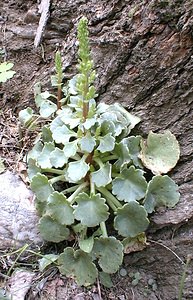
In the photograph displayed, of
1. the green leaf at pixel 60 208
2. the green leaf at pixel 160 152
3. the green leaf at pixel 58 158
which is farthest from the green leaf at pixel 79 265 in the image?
the green leaf at pixel 160 152

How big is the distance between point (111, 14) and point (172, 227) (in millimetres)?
902

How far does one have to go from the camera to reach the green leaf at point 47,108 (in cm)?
180

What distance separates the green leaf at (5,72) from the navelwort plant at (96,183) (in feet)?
1.13

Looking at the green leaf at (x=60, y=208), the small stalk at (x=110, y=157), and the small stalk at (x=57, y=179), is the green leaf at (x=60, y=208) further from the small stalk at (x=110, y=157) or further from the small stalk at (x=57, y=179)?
the small stalk at (x=110, y=157)

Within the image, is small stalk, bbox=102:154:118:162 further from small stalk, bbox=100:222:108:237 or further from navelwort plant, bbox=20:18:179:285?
small stalk, bbox=100:222:108:237

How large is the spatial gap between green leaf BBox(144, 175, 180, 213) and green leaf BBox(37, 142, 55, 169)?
41cm

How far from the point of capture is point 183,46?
154 cm

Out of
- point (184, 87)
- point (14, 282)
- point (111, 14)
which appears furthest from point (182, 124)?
point (14, 282)

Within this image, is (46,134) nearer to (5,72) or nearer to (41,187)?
(41,187)

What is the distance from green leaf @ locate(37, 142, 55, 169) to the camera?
5.39 feet

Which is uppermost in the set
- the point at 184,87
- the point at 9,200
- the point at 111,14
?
the point at 111,14

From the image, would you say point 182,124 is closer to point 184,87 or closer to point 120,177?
point 184,87

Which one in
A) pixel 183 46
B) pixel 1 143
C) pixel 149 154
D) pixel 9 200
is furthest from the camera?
pixel 1 143

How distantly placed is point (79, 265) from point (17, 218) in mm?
351
